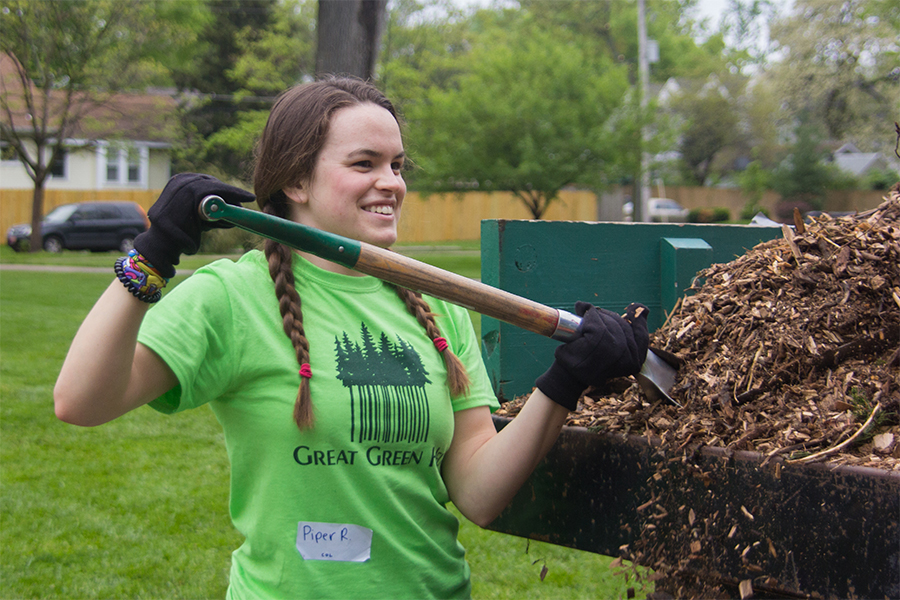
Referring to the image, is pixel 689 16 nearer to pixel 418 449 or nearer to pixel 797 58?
pixel 797 58

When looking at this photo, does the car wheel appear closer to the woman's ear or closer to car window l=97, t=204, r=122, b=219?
car window l=97, t=204, r=122, b=219

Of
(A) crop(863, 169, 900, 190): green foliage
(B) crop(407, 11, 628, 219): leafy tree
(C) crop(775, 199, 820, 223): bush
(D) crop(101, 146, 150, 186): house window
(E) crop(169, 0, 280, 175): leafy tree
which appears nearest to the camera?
(B) crop(407, 11, 628, 219): leafy tree

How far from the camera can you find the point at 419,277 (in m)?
1.71

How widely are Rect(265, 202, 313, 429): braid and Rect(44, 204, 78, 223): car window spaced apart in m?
25.6

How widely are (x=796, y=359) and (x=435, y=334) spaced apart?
79cm

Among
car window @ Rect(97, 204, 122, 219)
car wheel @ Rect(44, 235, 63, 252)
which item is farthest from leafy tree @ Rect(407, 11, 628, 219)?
car wheel @ Rect(44, 235, 63, 252)

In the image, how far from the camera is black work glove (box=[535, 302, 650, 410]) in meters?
1.71

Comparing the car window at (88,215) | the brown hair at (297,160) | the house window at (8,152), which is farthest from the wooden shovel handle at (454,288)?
the car window at (88,215)

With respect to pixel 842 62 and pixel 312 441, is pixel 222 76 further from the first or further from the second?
pixel 312 441

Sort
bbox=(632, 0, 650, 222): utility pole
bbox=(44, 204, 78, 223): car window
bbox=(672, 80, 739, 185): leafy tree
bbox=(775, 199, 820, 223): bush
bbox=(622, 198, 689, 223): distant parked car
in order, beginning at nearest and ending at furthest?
bbox=(632, 0, 650, 222): utility pole
bbox=(44, 204, 78, 223): car window
bbox=(775, 199, 820, 223): bush
bbox=(622, 198, 689, 223): distant parked car
bbox=(672, 80, 739, 185): leafy tree

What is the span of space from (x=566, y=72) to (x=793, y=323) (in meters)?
19.7

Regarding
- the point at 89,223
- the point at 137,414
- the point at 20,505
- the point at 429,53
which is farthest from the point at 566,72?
the point at 20,505

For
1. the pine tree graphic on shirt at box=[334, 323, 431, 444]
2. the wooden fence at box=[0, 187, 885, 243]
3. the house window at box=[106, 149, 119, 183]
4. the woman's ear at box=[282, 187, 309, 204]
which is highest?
the house window at box=[106, 149, 119, 183]

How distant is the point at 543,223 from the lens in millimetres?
2258
